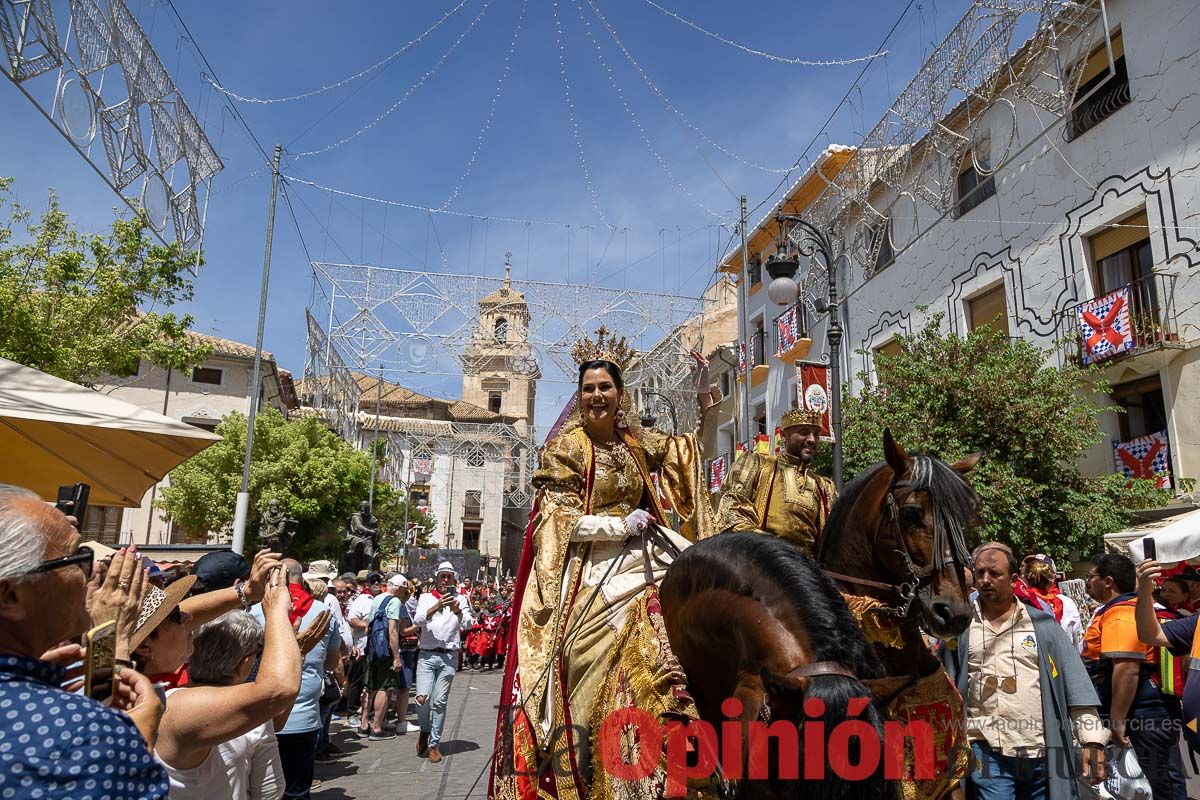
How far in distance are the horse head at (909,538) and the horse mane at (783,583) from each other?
1005 millimetres

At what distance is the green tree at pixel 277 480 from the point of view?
110 feet

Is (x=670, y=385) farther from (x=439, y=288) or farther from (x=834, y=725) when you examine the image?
(x=834, y=725)

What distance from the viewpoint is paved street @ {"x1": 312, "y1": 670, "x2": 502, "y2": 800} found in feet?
25.7

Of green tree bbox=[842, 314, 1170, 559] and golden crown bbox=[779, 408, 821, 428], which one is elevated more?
green tree bbox=[842, 314, 1170, 559]

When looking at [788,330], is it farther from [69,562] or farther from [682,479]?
[69,562]

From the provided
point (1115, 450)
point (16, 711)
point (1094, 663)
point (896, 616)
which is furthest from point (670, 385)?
point (16, 711)

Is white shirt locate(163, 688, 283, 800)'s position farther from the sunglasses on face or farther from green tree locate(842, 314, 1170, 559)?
green tree locate(842, 314, 1170, 559)

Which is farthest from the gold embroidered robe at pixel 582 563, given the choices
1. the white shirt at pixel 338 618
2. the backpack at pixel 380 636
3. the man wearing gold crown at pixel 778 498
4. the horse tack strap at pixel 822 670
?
the backpack at pixel 380 636

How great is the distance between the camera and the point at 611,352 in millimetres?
4824

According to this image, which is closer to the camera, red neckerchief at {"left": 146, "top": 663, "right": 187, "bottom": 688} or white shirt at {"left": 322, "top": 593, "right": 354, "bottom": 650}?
red neckerchief at {"left": 146, "top": 663, "right": 187, "bottom": 688}

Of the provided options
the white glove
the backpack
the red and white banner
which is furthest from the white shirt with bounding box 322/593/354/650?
the red and white banner

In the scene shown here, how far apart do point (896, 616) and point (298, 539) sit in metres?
34.6

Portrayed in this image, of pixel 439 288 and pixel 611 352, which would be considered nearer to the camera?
pixel 611 352

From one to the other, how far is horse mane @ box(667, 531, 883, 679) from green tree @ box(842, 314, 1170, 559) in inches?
478
